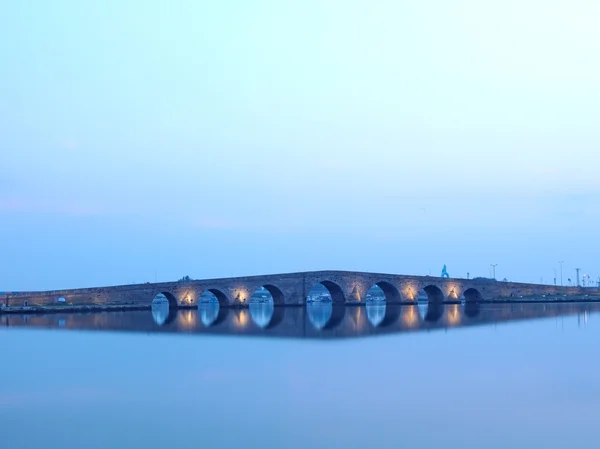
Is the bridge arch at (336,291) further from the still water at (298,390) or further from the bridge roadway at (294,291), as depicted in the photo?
the still water at (298,390)

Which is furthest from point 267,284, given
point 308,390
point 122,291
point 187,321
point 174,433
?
point 174,433

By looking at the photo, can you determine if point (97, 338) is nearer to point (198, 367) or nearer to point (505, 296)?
point (198, 367)

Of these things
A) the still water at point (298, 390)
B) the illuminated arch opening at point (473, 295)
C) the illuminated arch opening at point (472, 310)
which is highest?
the illuminated arch opening at point (473, 295)

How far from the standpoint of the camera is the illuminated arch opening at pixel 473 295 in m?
66.4

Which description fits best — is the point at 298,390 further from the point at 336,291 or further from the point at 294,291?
the point at 336,291

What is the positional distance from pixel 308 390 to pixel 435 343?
1113 cm

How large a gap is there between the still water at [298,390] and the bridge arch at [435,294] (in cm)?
3396

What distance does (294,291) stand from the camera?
53125 mm

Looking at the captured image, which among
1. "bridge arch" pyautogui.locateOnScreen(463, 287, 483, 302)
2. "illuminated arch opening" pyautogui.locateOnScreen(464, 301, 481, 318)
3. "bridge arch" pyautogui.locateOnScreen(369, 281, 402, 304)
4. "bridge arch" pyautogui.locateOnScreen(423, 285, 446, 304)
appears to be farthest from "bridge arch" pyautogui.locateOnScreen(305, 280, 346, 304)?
"bridge arch" pyautogui.locateOnScreen(463, 287, 483, 302)

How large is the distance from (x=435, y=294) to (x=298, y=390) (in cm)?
5069

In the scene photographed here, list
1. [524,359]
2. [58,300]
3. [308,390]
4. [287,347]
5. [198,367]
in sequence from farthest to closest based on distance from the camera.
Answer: [58,300], [287,347], [524,359], [198,367], [308,390]

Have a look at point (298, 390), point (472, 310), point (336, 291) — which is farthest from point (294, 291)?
point (298, 390)

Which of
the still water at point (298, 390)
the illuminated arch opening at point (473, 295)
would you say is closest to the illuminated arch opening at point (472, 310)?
the illuminated arch opening at point (473, 295)

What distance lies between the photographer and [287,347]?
2409 cm
